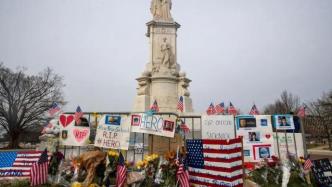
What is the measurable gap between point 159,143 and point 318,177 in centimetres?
461

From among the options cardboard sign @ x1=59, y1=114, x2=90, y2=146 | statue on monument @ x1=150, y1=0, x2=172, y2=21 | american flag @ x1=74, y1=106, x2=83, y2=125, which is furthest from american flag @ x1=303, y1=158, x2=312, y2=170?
statue on monument @ x1=150, y1=0, x2=172, y2=21

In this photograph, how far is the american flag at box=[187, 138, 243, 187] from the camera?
538 cm

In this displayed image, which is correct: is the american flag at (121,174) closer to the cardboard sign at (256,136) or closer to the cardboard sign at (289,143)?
the cardboard sign at (256,136)

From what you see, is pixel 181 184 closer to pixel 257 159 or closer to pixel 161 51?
pixel 257 159

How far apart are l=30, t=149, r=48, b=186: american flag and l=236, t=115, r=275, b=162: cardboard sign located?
5651 millimetres

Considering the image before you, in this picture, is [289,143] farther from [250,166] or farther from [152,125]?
[152,125]

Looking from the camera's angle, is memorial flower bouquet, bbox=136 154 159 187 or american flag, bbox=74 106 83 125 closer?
memorial flower bouquet, bbox=136 154 159 187

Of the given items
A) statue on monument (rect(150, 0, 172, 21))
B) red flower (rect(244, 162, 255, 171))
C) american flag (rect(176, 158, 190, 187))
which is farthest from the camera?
statue on monument (rect(150, 0, 172, 21))

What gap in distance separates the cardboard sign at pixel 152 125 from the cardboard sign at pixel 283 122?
346 cm

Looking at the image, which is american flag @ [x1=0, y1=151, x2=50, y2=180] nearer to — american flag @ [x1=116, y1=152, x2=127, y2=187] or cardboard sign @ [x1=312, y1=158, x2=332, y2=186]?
american flag @ [x1=116, y1=152, x2=127, y2=187]

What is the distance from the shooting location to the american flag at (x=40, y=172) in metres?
6.02

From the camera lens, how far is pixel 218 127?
7.34m

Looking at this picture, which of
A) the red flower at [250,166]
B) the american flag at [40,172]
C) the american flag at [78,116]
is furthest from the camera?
the red flower at [250,166]

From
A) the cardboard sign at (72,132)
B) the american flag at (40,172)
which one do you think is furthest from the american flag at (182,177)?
the american flag at (40,172)
